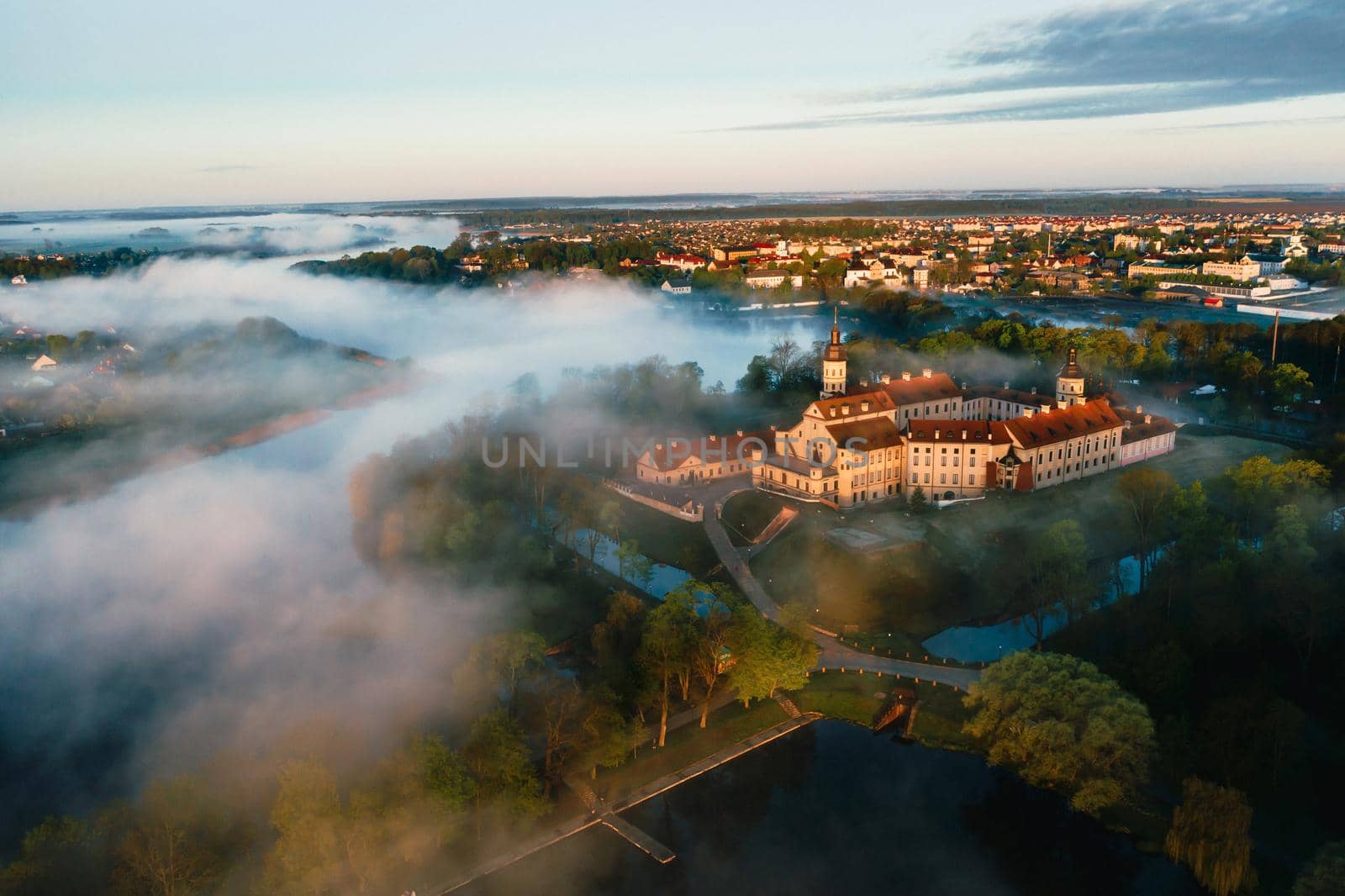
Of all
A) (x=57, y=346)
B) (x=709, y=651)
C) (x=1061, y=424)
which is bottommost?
(x=709, y=651)

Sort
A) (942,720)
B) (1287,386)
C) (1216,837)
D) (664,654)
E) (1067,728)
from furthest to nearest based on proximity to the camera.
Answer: (1287,386)
(942,720)
(664,654)
(1067,728)
(1216,837)

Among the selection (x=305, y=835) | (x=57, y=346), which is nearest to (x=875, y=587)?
(x=305, y=835)

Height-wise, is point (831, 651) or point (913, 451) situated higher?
point (913, 451)

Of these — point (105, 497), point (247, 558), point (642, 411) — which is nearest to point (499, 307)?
point (642, 411)

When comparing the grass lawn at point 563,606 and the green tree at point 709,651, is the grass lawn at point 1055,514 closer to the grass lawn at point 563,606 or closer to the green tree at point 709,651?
the green tree at point 709,651

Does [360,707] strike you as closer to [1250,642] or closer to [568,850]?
[568,850]

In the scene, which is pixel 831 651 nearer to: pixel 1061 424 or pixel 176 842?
pixel 1061 424
